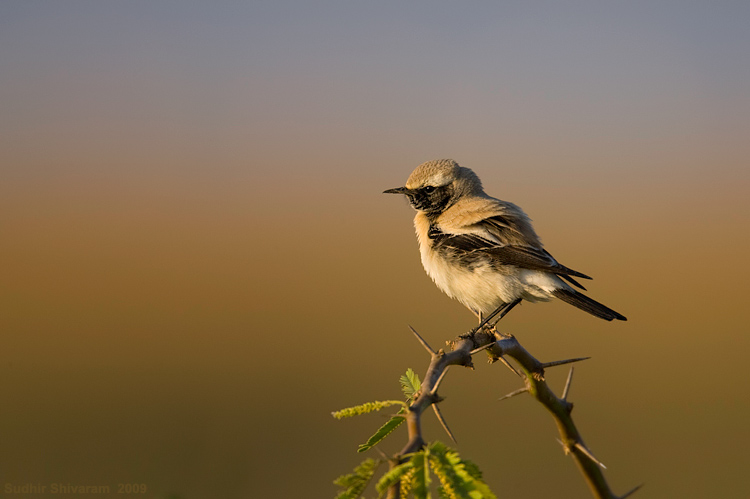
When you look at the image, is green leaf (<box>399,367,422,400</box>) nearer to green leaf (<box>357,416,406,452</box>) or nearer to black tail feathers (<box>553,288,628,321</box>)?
green leaf (<box>357,416,406,452</box>)

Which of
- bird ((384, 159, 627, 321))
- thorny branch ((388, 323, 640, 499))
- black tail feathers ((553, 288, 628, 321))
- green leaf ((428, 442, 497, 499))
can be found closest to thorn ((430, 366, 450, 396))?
thorny branch ((388, 323, 640, 499))

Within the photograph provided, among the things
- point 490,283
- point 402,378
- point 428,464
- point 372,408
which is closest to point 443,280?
point 490,283

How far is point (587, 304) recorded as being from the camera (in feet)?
16.4

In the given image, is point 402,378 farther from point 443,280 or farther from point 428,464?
point 443,280

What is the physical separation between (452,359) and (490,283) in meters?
3.13

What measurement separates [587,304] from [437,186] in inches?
79.5

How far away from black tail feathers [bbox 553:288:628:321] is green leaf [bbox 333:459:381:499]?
330 centimetres

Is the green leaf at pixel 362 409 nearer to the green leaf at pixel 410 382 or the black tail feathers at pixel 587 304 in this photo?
the green leaf at pixel 410 382

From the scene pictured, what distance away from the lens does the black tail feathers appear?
4766 mm

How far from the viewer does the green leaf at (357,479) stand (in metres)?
1.69

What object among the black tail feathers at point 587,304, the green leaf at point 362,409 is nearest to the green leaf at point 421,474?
the green leaf at point 362,409

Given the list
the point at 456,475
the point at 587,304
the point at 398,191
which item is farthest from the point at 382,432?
the point at 398,191

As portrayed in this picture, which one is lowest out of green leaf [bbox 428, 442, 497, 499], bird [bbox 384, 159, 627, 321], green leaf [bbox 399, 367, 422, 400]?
green leaf [bbox 428, 442, 497, 499]

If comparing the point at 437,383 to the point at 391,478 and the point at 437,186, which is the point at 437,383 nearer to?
the point at 391,478
